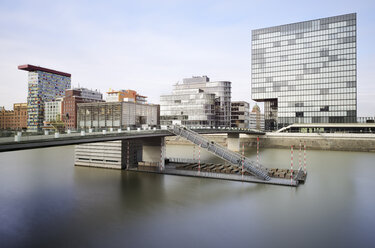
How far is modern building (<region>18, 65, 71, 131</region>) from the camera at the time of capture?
562ft

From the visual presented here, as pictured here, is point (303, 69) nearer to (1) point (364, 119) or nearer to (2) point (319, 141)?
(1) point (364, 119)

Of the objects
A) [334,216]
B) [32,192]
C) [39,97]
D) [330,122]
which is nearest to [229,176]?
[334,216]

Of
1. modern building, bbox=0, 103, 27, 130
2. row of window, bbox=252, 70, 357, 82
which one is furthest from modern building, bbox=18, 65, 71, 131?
row of window, bbox=252, 70, 357, 82

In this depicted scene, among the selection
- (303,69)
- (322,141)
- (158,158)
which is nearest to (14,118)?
(158,158)

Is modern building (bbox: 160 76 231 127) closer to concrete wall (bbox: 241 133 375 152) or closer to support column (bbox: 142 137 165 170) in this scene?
concrete wall (bbox: 241 133 375 152)

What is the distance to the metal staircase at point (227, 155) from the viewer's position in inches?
1283

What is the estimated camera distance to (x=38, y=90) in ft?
588

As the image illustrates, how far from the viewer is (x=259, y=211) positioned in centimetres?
2188

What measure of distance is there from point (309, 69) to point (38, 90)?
172 meters

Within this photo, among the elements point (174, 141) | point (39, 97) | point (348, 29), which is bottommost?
point (174, 141)

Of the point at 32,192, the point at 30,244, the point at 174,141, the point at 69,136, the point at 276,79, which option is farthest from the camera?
the point at 276,79

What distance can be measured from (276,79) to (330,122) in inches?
1114

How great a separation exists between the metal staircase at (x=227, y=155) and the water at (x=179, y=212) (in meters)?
3.01

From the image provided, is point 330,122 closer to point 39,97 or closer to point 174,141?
point 174,141
